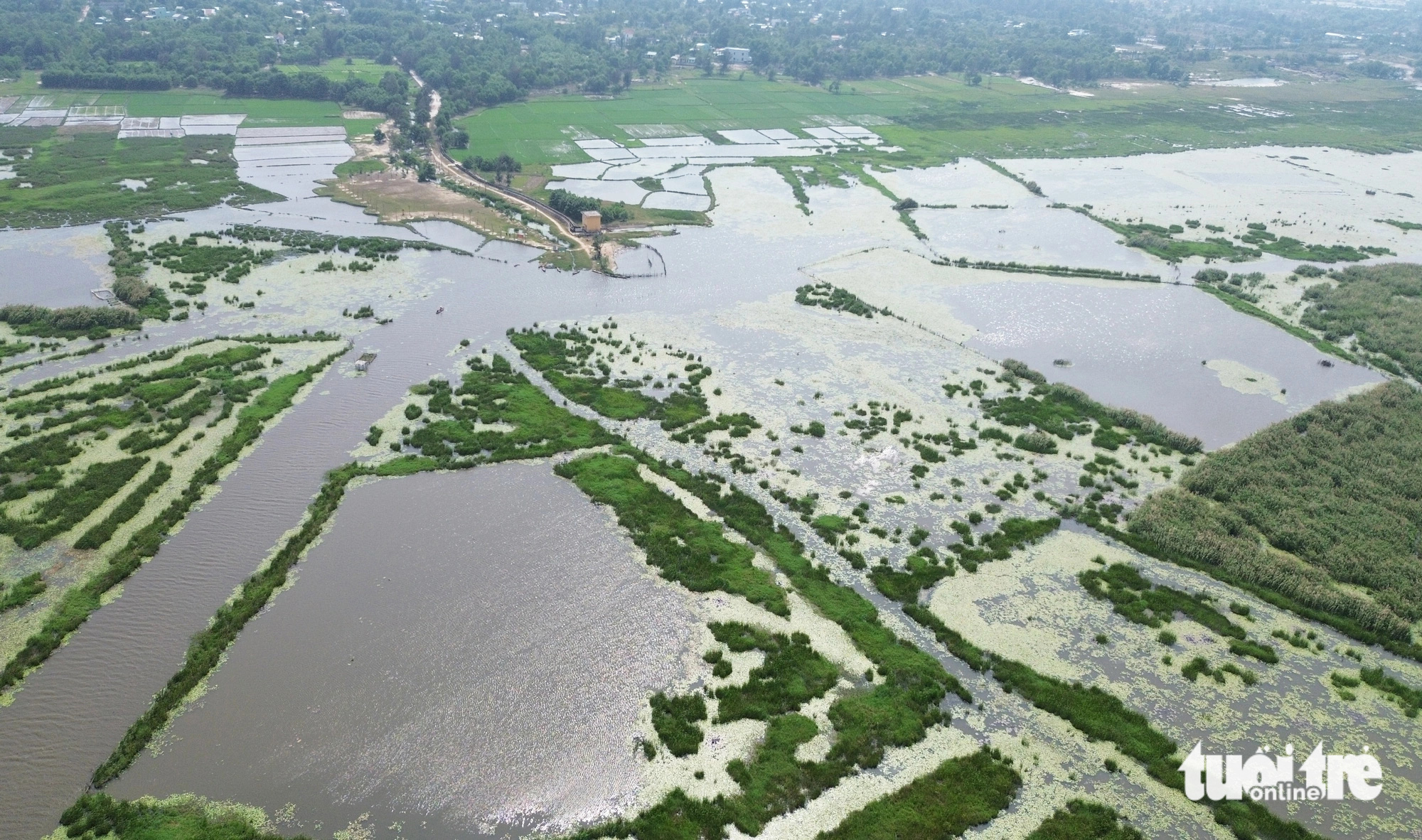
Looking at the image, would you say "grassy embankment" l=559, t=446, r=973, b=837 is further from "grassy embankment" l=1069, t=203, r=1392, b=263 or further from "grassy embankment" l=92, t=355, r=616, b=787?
"grassy embankment" l=1069, t=203, r=1392, b=263

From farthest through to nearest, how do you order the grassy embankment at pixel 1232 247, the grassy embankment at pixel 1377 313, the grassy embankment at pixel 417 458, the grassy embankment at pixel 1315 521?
1. the grassy embankment at pixel 1232 247
2. the grassy embankment at pixel 1377 313
3. the grassy embankment at pixel 1315 521
4. the grassy embankment at pixel 417 458

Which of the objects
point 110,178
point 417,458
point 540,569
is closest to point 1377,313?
point 540,569

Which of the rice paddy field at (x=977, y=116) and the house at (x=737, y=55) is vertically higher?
the house at (x=737, y=55)

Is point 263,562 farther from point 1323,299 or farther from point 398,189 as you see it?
point 1323,299

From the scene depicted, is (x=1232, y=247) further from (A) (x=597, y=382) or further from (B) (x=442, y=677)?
(B) (x=442, y=677)

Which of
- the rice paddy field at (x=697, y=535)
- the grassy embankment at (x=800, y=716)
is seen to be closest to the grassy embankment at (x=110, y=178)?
the rice paddy field at (x=697, y=535)

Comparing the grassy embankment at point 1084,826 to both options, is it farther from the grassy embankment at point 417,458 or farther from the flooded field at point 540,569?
the grassy embankment at point 417,458

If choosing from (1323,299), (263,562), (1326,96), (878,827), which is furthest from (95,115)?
(1326,96)
